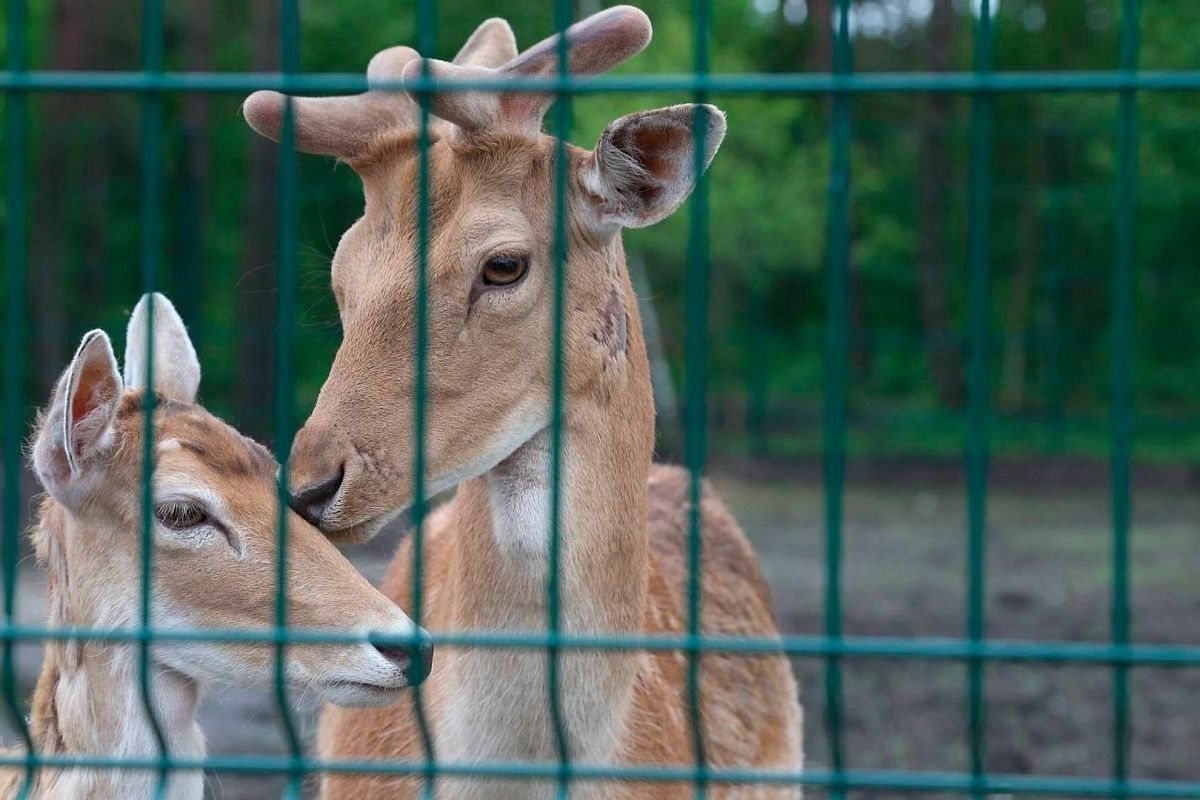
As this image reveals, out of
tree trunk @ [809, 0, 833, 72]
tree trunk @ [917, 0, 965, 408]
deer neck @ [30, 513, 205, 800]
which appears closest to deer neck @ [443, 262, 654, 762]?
deer neck @ [30, 513, 205, 800]

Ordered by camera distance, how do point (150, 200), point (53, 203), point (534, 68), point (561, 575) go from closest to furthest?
point (150, 200) → point (534, 68) → point (561, 575) → point (53, 203)

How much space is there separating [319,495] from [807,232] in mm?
12657

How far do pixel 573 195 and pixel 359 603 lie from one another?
1.08 metres

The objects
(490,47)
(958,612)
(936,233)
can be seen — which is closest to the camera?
(490,47)

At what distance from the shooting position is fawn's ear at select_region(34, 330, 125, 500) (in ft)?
10.3

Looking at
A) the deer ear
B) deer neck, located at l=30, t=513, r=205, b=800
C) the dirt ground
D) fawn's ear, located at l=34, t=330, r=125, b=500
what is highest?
the deer ear

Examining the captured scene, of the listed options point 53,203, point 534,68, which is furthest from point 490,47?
point 53,203

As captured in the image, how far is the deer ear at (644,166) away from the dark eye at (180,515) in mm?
1139

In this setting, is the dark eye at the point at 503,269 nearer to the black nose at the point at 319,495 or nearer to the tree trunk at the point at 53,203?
the black nose at the point at 319,495

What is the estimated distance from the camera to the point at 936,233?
17328mm

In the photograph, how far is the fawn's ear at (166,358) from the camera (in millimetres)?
3818

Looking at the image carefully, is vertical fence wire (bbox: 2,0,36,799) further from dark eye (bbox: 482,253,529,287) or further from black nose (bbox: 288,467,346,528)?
dark eye (bbox: 482,253,529,287)

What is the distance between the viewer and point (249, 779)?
274 inches

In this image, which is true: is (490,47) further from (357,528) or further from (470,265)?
(357,528)
